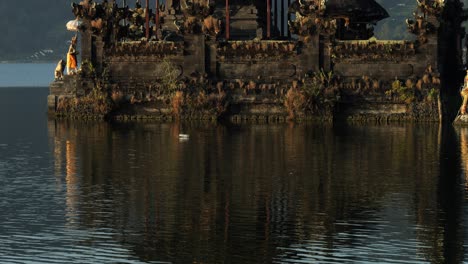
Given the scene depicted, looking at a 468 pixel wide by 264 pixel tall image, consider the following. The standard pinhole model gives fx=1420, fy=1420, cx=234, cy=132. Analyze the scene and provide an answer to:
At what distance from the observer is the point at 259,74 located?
247 feet

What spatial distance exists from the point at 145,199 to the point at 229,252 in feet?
31.3

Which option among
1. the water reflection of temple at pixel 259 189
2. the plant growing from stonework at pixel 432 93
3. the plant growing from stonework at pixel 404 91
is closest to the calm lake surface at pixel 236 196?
the water reflection of temple at pixel 259 189

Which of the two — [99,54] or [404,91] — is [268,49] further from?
[99,54]

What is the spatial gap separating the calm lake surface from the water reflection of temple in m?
0.05

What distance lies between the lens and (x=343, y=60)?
246ft

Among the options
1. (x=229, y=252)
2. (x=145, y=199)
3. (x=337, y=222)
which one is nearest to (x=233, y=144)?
(x=145, y=199)

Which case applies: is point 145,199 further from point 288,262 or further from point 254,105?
point 254,105

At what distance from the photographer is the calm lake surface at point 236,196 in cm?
3375

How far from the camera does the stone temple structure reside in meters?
73.7

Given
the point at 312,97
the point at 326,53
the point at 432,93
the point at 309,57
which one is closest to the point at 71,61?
the point at 309,57

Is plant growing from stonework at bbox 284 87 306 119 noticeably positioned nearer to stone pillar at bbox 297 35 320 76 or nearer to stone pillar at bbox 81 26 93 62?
stone pillar at bbox 297 35 320 76

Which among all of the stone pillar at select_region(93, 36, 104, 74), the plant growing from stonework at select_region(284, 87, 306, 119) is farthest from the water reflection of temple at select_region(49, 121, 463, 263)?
the stone pillar at select_region(93, 36, 104, 74)

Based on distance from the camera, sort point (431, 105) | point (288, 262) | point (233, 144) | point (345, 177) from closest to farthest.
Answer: point (288, 262) → point (345, 177) → point (233, 144) → point (431, 105)

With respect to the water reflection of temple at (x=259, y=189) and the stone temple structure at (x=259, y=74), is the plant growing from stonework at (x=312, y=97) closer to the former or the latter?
the stone temple structure at (x=259, y=74)
